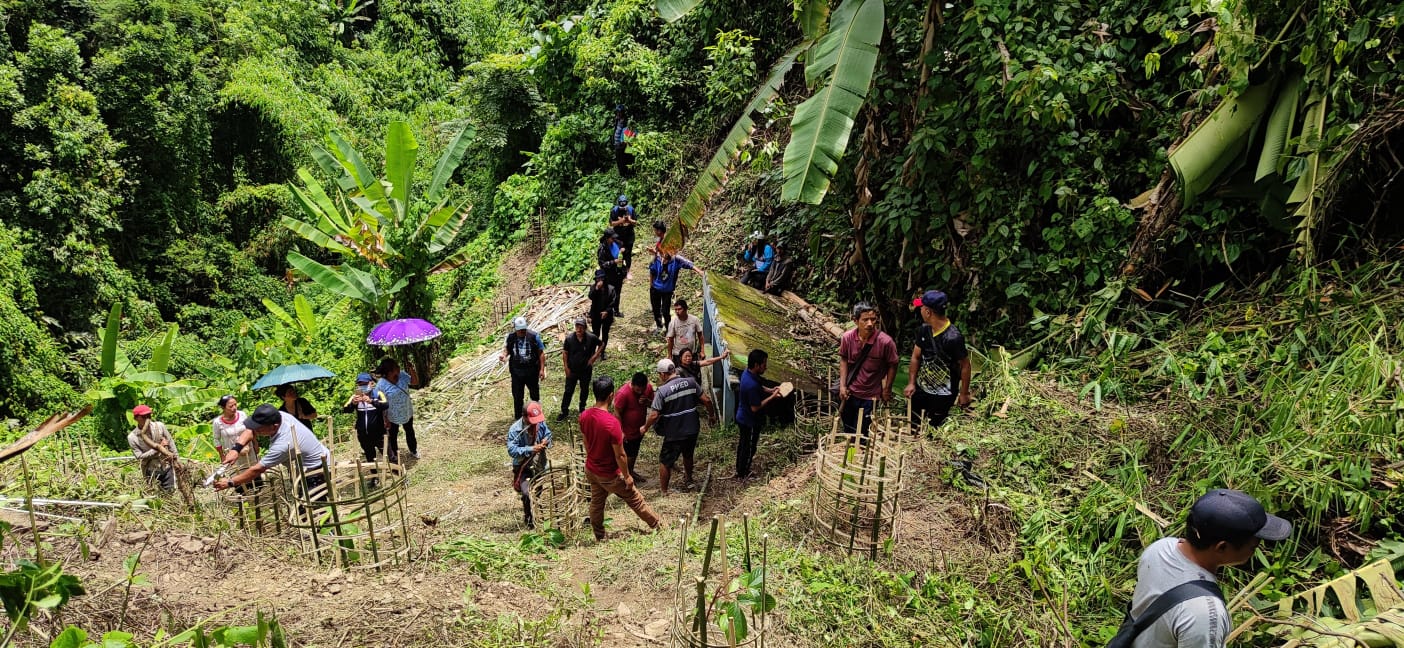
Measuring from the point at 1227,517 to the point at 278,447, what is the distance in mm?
5516

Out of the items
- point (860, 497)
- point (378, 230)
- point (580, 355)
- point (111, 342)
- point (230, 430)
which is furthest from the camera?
point (378, 230)

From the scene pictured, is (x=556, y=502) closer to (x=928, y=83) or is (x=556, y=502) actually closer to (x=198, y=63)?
(x=928, y=83)

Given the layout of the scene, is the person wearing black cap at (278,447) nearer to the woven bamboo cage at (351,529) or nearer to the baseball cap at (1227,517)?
the woven bamboo cage at (351,529)

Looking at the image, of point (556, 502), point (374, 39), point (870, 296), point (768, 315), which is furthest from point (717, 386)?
point (374, 39)

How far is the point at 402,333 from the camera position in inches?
348

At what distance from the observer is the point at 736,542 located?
15.3ft

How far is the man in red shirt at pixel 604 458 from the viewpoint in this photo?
5.36 m

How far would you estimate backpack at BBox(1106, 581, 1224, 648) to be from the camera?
8.20ft

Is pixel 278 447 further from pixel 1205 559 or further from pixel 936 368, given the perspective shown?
pixel 1205 559

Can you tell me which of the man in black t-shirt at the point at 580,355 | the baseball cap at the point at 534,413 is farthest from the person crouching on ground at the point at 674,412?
the man in black t-shirt at the point at 580,355

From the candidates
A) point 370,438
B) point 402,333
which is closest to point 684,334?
point 370,438

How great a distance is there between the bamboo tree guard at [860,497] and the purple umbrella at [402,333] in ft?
18.4

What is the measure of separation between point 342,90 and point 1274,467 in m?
24.3

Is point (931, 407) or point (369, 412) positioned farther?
point (369, 412)
